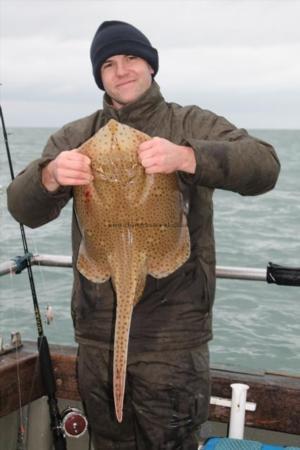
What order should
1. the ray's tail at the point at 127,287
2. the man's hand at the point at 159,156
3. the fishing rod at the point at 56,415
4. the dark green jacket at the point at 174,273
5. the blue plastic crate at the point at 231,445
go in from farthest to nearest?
1. the fishing rod at the point at 56,415
2. the blue plastic crate at the point at 231,445
3. the dark green jacket at the point at 174,273
4. the ray's tail at the point at 127,287
5. the man's hand at the point at 159,156

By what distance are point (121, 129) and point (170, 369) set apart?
142 centimetres

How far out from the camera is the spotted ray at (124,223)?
254cm

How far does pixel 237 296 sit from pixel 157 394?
439 inches

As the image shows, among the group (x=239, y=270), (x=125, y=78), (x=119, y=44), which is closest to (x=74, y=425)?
(x=239, y=270)

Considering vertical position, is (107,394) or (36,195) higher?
(36,195)

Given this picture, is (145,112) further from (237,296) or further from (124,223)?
(237,296)

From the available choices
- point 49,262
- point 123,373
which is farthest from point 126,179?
point 49,262

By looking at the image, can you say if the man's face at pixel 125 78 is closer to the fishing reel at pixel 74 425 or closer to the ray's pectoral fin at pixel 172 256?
the ray's pectoral fin at pixel 172 256

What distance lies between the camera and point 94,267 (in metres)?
2.89

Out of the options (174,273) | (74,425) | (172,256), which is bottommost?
(74,425)

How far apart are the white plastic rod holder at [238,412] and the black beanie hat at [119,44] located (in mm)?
Answer: 2190

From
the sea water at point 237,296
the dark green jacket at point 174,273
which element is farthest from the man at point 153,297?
the sea water at point 237,296

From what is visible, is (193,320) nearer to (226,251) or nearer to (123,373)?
(123,373)

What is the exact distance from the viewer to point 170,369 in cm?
321
